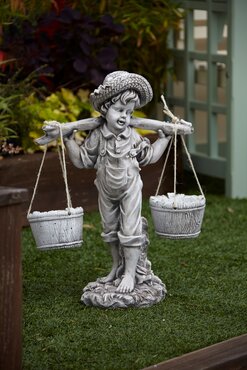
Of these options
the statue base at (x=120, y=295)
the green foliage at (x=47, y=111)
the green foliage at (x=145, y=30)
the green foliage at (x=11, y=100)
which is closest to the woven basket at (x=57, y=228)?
the statue base at (x=120, y=295)

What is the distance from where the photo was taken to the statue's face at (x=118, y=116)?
19.2 ft

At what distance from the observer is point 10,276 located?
15.8 feet

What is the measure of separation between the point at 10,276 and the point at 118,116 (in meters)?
1.34

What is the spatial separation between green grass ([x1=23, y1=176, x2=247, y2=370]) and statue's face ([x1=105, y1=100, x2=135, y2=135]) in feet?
3.14

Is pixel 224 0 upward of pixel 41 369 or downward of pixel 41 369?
upward

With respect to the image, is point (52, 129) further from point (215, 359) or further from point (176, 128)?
point (215, 359)

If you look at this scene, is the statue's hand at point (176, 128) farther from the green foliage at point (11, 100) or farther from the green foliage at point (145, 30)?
the green foliage at point (145, 30)

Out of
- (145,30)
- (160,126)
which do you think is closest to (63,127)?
(160,126)

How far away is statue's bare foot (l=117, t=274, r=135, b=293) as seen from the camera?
6.09 m

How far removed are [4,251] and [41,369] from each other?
0.68 meters

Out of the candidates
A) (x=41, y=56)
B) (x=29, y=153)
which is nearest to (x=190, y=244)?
(x=29, y=153)

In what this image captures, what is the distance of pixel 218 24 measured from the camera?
9227 millimetres

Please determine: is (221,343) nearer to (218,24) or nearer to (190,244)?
(190,244)

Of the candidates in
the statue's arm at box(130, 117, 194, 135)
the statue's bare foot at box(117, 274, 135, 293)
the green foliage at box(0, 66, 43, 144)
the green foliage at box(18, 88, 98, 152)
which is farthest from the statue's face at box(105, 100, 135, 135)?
the green foliage at box(18, 88, 98, 152)
